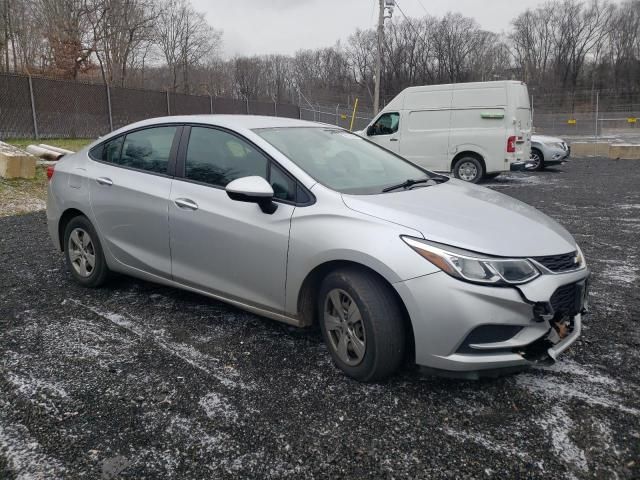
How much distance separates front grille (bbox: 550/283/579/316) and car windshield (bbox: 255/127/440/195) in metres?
1.19

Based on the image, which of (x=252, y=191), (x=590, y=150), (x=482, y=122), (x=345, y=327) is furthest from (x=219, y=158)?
(x=590, y=150)

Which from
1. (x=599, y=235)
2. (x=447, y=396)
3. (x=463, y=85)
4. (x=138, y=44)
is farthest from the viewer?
(x=138, y=44)

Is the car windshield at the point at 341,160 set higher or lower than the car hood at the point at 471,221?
higher

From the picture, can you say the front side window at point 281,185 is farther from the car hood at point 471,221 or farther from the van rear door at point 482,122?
the van rear door at point 482,122

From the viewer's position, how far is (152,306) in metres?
4.10

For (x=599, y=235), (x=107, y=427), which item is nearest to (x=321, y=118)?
(x=599, y=235)

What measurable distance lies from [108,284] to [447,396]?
3059 millimetres

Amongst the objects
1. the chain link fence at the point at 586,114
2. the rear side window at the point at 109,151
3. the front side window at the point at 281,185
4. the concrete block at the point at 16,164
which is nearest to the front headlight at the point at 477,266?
the front side window at the point at 281,185

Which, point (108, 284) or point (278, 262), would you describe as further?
point (108, 284)

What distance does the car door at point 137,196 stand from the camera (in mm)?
3773

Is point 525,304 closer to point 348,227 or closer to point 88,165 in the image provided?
point 348,227

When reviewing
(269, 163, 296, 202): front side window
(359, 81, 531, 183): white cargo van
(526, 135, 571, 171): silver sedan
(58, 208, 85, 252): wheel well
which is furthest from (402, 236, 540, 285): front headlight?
(526, 135, 571, 171): silver sedan

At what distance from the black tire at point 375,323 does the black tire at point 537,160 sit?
1397 centimetres

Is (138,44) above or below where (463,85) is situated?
above
